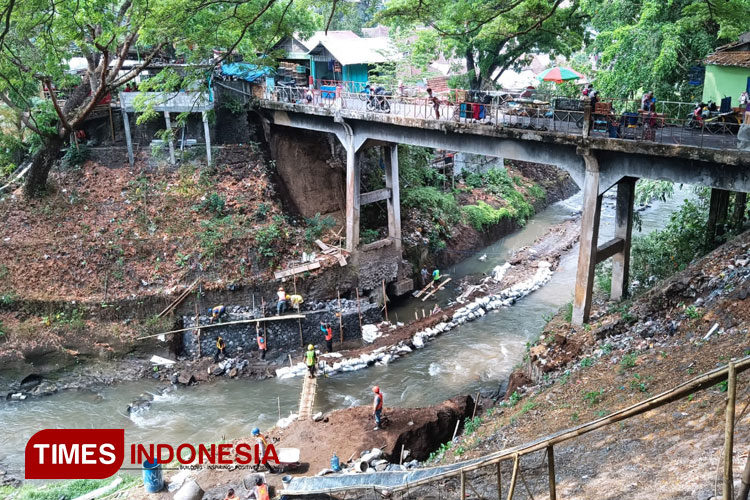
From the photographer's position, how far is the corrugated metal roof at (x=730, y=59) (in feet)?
56.5

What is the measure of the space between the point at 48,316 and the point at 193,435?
8.16 m

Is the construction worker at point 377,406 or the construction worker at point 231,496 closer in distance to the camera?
the construction worker at point 231,496

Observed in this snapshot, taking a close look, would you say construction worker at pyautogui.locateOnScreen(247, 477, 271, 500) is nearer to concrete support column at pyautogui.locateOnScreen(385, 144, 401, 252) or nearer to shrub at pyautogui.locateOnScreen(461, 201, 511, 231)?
concrete support column at pyautogui.locateOnScreen(385, 144, 401, 252)

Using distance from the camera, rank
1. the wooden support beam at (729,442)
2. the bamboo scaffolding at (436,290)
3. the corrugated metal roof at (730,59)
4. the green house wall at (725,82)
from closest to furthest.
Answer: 1. the wooden support beam at (729,442)
2. the corrugated metal roof at (730,59)
3. the green house wall at (725,82)
4. the bamboo scaffolding at (436,290)

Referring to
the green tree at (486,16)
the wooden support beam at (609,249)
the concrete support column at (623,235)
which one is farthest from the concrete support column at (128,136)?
the concrete support column at (623,235)

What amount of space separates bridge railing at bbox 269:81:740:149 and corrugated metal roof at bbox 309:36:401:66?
4766mm

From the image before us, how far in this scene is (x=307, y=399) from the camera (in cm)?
1742

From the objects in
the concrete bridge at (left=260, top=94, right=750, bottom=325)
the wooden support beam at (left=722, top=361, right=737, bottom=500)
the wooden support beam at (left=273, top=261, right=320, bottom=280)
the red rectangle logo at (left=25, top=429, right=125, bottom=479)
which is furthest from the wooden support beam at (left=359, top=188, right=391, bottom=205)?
the wooden support beam at (left=722, top=361, right=737, bottom=500)

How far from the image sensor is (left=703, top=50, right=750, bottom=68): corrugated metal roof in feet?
56.5

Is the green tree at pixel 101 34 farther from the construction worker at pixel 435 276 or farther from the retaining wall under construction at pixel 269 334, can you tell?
the construction worker at pixel 435 276

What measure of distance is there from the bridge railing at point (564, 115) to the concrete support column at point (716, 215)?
101 inches

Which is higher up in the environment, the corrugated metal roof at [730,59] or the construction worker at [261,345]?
the corrugated metal roof at [730,59]

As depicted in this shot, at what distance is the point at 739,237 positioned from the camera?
634 inches

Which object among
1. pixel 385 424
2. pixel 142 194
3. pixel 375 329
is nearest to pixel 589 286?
pixel 385 424
